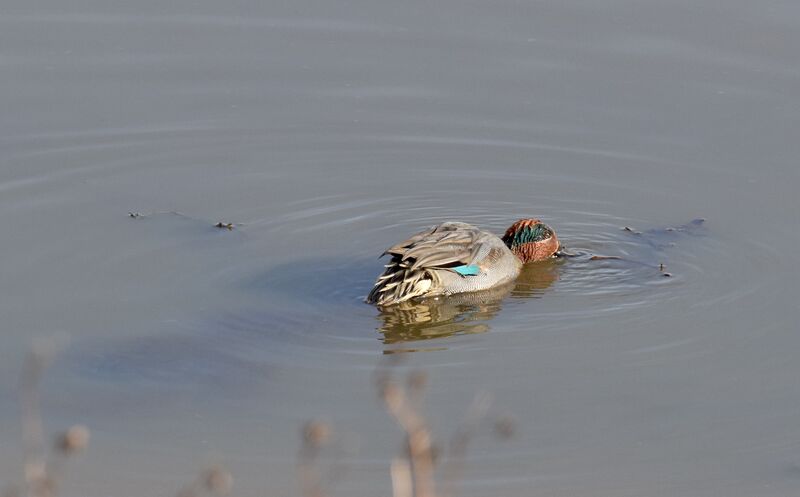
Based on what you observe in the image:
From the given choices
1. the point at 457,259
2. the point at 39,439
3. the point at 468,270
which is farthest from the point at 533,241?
the point at 39,439

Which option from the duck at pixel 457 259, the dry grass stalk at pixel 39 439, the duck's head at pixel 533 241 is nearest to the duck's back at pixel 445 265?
the duck at pixel 457 259

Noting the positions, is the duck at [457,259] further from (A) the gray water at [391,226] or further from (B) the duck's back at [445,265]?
(A) the gray water at [391,226]

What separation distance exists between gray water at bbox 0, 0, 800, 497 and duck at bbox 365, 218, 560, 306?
17 cm

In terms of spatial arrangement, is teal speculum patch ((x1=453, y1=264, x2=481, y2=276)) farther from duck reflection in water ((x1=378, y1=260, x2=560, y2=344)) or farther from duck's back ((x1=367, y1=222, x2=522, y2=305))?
duck reflection in water ((x1=378, y1=260, x2=560, y2=344))

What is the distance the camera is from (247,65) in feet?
50.4

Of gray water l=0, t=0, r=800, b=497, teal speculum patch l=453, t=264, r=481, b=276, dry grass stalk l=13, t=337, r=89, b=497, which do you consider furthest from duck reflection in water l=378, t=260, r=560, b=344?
dry grass stalk l=13, t=337, r=89, b=497

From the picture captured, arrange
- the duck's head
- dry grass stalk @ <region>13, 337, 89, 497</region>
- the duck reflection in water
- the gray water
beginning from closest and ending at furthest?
dry grass stalk @ <region>13, 337, 89, 497</region>
the gray water
the duck reflection in water
the duck's head

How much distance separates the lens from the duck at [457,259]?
1130cm

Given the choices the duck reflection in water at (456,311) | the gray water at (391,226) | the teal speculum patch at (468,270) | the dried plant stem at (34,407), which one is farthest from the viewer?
the teal speculum patch at (468,270)

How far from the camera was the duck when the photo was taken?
37.1ft

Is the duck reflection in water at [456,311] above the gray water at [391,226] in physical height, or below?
below

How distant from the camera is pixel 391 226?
41.7 ft

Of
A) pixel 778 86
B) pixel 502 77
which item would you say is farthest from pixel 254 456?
pixel 778 86

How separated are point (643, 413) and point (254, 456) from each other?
8.08 feet
